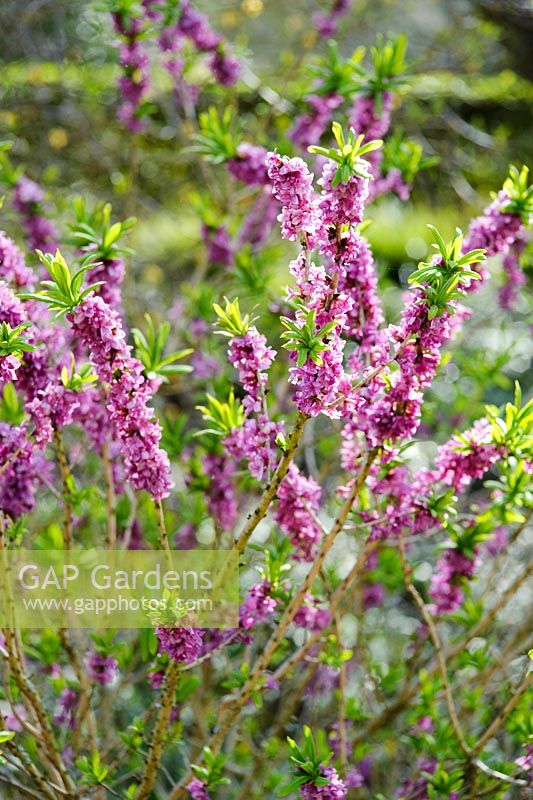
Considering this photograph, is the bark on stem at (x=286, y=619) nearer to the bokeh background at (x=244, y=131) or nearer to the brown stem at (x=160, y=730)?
the brown stem at (x=160, y=730)

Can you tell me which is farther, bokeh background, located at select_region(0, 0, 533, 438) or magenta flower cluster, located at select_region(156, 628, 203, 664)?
bokeh background, located at select_region(0, 0, 533, 438)

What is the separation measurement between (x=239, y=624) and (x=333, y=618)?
340 mm

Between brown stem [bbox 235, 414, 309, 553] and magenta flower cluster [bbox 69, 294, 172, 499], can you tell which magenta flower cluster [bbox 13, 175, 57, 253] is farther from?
brown stem [bbox 235, 414, 309, 553]

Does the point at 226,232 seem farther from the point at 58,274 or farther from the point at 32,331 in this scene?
the point at 58,274

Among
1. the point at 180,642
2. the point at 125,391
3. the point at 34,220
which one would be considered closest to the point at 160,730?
the point at 180,642

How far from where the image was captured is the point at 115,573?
93.0 inches

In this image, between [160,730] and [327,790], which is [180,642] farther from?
[327,790]

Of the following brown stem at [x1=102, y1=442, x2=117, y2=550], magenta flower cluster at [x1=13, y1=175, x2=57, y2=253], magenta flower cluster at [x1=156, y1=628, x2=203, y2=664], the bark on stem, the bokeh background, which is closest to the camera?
magenta flower cluster at [x1=156, y1=628, x2=203, y2=664]

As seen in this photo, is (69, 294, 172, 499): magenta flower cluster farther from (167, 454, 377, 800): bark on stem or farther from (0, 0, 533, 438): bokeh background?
(0, 0, 533, 438): bokeh background

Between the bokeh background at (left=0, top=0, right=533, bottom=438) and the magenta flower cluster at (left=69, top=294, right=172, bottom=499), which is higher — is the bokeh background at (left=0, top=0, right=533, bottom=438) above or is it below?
above

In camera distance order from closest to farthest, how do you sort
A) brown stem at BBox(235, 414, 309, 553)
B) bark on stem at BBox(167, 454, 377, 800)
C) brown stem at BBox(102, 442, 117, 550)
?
brown stem at BBox(235, 414, 309, 553), bark on stem at BBox(167, 454, 377, 800), brown stem at BBox(102, 442, 117, 550)

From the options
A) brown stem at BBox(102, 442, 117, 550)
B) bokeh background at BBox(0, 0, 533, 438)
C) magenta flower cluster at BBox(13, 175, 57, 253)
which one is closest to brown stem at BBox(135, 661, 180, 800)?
brown stem at BBox(102, 442, 117, 550)

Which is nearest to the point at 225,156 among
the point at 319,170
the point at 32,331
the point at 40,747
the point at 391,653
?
the point at 319,170

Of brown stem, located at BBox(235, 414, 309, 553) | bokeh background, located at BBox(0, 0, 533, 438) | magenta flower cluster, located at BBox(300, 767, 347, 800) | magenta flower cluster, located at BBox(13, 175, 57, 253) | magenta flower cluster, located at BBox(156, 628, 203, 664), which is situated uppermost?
bokeh background, located at BBox(0, 0, 533, 438)
